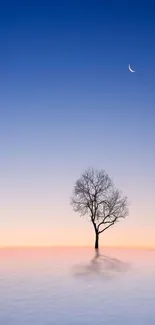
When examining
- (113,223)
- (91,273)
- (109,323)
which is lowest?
(109,323)

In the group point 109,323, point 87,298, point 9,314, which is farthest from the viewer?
point 87,298

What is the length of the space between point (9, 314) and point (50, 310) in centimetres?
126

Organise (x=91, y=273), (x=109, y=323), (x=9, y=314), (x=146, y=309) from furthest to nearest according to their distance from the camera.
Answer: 1. (x=91, y=273)
2. (x=146, y=309)
3. (x=9, y=314)
4. (x=109, y=323)

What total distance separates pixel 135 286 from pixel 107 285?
121cm

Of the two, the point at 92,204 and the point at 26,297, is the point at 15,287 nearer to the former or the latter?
the point at 26,297

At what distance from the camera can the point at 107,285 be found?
19.1m

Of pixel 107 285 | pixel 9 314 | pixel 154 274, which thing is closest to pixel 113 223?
pixel 154 274

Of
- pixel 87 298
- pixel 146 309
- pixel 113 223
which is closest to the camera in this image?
pixel 146 309

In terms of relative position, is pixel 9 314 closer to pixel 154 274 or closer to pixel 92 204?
pixel 154 274

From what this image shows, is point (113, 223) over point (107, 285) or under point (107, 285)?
over

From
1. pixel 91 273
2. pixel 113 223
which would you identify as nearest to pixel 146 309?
pixel 91 273

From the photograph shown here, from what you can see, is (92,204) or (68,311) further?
(92,204)

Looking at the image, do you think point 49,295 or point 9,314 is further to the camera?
point 49,295

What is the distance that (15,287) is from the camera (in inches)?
708
